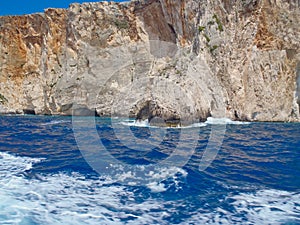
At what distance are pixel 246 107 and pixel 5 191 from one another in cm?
2307

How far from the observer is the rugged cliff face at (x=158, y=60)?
24375 mm

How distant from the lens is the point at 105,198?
17.2 ft

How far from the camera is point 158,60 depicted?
3562 centimetres

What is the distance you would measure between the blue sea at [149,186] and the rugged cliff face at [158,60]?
11035mm

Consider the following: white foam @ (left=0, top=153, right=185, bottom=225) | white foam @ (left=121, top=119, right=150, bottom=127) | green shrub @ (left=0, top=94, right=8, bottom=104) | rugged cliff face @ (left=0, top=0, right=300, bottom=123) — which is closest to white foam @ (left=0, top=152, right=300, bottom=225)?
white foam @ (left=0, top=153, right=185, bottom=225)

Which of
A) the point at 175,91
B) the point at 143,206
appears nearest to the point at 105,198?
the point at 143,206

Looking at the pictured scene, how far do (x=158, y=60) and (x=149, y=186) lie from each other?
101ft

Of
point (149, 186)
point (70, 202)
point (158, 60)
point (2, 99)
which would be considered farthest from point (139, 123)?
point (2, 99)

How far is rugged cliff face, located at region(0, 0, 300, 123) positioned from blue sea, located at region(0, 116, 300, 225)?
11035 mm

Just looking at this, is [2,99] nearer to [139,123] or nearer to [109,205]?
[139,123]

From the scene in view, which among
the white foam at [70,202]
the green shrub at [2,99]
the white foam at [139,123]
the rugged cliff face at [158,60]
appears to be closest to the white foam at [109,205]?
the white foam at [70,202]

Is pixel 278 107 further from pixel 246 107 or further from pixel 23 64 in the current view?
pixel 23 64

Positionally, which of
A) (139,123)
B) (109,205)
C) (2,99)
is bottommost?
(109,205)

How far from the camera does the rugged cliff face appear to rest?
2438 centimetres
